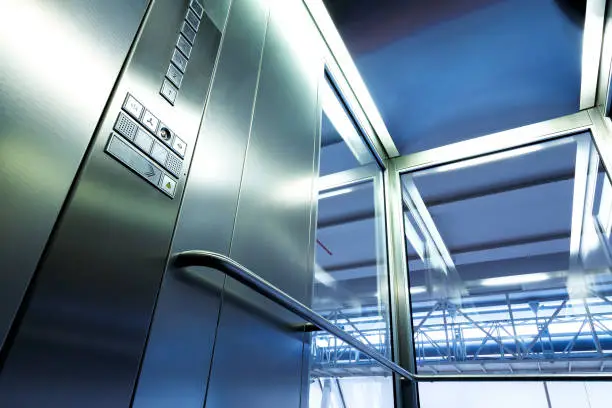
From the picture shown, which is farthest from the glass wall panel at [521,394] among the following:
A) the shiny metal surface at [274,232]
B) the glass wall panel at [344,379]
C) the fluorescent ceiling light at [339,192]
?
the shiny metal surface at [274,232]

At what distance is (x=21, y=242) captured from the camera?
619 mm

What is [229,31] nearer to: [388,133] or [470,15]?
[470,15]

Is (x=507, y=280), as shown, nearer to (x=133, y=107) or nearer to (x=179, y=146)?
(x=179, y=146)

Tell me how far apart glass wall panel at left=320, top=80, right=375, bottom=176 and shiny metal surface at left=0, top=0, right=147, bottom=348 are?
1.32m

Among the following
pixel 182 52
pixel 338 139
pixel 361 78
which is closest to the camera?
pixel 182 52

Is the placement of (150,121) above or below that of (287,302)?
above

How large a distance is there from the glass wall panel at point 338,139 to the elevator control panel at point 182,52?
965mm

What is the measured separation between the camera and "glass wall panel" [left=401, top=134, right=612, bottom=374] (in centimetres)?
242

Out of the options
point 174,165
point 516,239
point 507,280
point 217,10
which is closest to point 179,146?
point 174,165

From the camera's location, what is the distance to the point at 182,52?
1058 mm

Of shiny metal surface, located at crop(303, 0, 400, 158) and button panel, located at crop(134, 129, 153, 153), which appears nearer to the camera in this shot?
button panel, located at crop(134, 129, 153, 153)

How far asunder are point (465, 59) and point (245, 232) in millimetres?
1734

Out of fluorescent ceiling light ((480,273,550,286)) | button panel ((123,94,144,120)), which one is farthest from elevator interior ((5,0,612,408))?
fluorescent ceiling light ((480,273,550,286))

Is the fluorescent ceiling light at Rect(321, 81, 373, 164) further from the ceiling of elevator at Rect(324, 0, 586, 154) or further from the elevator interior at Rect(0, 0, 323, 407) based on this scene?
the elevator interior at Rect(0, 0, 323, 407)
